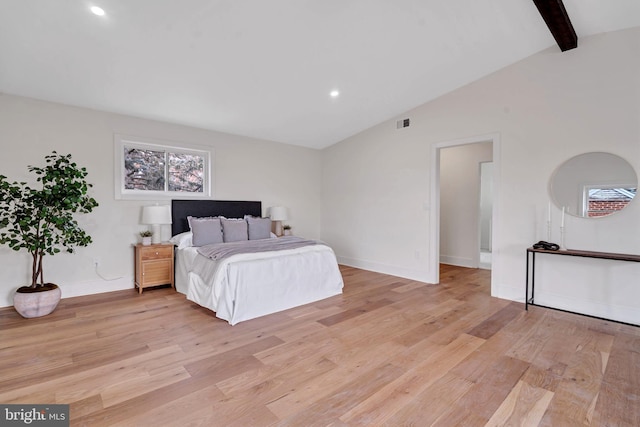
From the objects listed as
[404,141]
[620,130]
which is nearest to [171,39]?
[404,141]

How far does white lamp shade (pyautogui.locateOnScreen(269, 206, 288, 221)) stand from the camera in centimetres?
567

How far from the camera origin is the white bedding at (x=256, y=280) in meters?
3.31

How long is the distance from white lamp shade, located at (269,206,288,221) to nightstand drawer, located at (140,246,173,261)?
184 cm

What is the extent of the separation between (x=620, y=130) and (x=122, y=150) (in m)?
5.94

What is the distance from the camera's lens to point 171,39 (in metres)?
2.89

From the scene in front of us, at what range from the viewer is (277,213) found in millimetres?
5680

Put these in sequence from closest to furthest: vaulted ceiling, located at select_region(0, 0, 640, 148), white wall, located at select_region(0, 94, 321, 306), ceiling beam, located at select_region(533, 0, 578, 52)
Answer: vaulted ceiling, located at select_region(0, 0, 640, 148), ceiling beam, located at select_region(533, 0, 578, 52), white wall, located at select_region(0, 94, 321, 306)

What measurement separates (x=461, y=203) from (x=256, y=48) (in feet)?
15.7

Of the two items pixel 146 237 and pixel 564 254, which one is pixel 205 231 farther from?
pixel 564 254

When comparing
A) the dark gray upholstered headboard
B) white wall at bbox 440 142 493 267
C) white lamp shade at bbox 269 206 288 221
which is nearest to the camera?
the dark gray upholstered headboard

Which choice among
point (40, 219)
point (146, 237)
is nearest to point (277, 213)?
point (146, 237)

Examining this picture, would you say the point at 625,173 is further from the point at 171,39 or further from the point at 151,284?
the point at 151,284

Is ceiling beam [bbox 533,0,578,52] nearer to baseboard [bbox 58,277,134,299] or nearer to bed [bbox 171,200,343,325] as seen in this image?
bed [bbox 171,200,343,325]

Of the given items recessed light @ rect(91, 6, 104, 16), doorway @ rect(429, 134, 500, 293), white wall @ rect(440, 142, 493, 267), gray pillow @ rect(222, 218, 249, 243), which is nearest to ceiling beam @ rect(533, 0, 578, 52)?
doorway @ rect(429, 134, 500, 293)
